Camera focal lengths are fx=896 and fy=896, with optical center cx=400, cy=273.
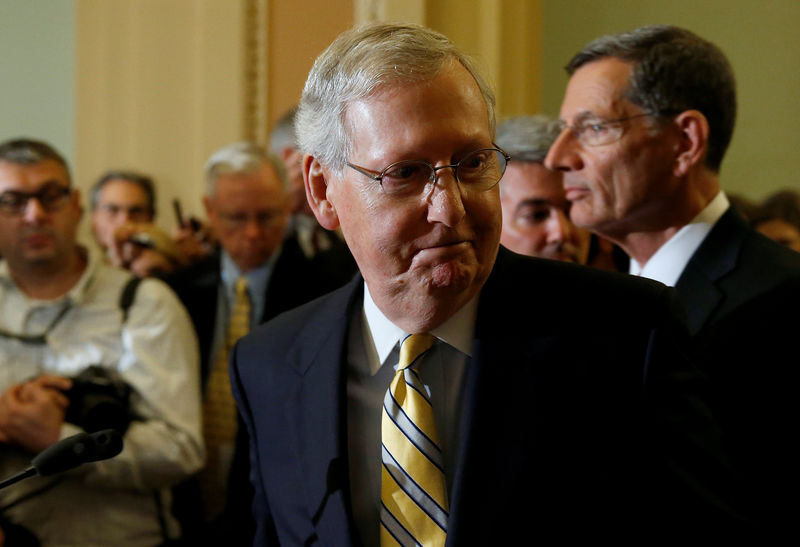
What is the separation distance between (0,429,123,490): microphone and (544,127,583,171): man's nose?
1228 millimetres

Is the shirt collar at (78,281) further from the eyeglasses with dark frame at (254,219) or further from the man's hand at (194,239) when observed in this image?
the man's hand at (194,239)

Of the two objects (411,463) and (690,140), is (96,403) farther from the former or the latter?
(690,140)

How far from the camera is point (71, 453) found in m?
1.28

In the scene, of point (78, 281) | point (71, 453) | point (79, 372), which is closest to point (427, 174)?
point (71, 453)

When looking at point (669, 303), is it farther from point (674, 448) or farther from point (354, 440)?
point (354, 440)

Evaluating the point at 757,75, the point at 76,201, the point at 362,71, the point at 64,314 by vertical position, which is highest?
the point at 757,75

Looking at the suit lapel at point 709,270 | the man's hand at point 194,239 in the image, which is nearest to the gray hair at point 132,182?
the man's hand at point 194,239

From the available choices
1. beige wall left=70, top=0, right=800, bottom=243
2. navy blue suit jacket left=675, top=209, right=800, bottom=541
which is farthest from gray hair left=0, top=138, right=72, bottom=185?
Result: navy blue suit jacket left=675, top=209, right=800, bottom=541

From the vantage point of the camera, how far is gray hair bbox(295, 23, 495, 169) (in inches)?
51.3

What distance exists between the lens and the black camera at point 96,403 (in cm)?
248

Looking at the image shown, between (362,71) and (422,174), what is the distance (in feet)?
0.59

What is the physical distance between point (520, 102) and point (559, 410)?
2926 mm

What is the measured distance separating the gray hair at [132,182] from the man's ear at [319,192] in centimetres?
287

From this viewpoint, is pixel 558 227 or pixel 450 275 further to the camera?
pixel 558 227
